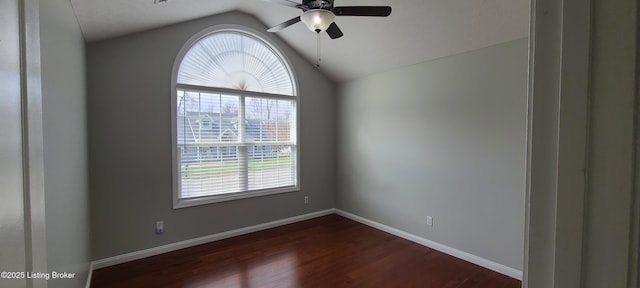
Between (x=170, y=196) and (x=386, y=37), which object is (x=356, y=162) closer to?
(x=386, y=37)

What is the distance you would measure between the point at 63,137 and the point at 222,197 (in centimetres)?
214

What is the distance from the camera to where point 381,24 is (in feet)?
10.0

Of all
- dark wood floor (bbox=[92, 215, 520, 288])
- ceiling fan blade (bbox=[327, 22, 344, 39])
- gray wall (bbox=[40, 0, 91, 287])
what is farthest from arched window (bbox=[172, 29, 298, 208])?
ceiling fan blade (bbox=[327, 22, 344, 39])

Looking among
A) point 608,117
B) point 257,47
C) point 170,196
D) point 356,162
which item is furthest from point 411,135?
point 608,117

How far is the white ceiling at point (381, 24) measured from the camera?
239 cm

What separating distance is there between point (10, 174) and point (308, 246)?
10.4ft

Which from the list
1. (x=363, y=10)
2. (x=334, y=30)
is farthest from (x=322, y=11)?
(x=334, y=30)

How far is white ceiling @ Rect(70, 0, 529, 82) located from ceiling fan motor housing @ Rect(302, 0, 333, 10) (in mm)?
982

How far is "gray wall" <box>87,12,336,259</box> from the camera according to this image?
288cm

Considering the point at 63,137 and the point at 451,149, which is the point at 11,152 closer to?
the point at 63,137

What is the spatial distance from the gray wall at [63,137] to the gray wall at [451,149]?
3344 millimetres

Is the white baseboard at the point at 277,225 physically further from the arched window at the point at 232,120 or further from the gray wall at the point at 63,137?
the gray wall at the point at 63,137

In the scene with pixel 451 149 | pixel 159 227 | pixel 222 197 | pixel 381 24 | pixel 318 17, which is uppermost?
pixel 381 24

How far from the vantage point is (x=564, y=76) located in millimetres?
406
